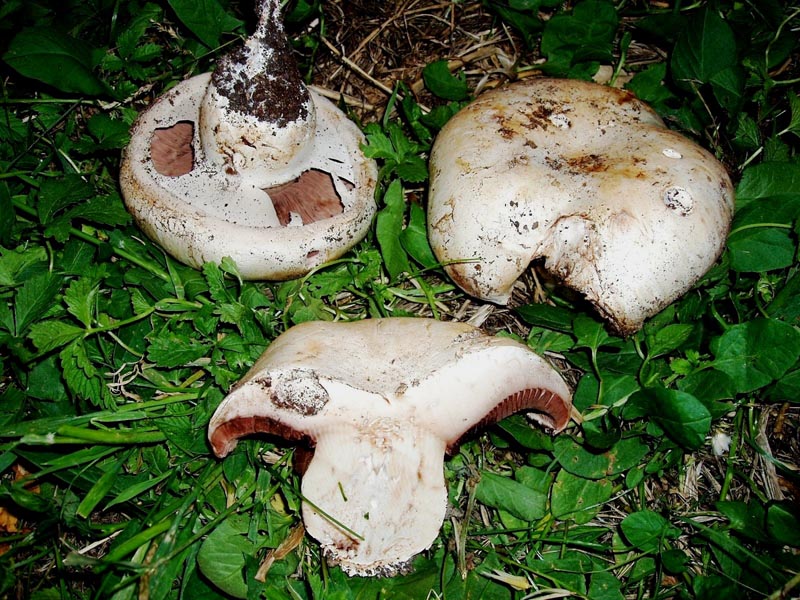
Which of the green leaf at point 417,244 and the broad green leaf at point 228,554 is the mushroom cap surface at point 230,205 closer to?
the green leaf at point 417,244

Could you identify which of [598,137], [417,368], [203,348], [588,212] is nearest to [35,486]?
[203,348]

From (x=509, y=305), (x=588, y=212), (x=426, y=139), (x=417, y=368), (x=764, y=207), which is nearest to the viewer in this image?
(x=417, y=368)

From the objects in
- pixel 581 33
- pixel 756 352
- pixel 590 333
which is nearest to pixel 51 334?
pixel 590 333

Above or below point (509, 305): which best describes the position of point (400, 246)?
above

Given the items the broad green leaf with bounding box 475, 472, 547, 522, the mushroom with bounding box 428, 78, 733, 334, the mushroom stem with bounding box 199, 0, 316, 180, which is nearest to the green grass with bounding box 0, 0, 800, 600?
the broad green leaf with bounding box 475, 472, 547, 522

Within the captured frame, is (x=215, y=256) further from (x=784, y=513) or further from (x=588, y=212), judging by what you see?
(x=784, y=513)
